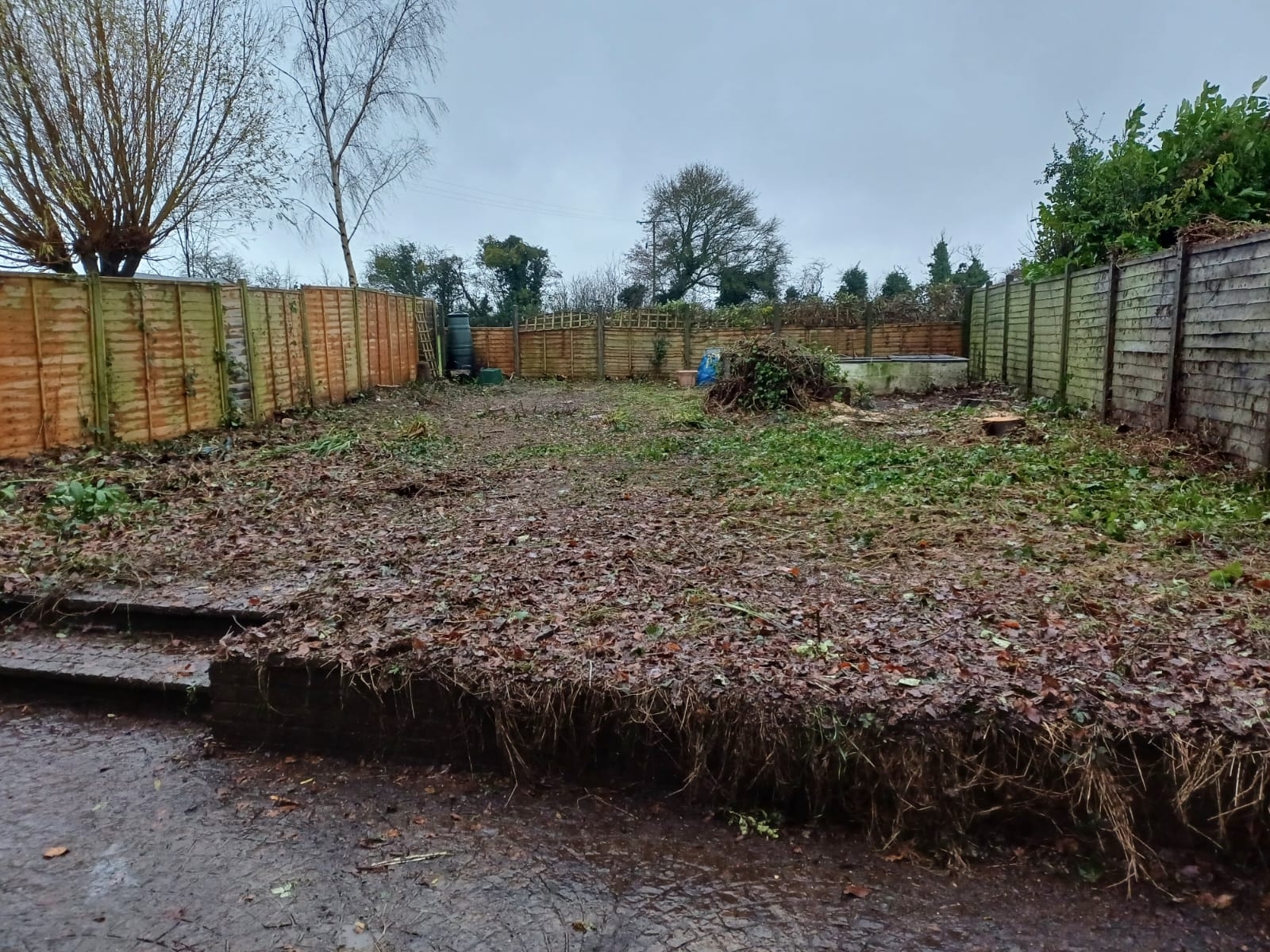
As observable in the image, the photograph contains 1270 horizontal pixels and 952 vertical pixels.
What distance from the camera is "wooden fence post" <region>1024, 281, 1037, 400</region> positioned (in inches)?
403

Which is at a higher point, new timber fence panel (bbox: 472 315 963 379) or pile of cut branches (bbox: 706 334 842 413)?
new timber fence panel (bbox: 472 315 963 379)

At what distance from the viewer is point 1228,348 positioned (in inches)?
215

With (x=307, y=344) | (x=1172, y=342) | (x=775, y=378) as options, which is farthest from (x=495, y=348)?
(x=1172, y=342)

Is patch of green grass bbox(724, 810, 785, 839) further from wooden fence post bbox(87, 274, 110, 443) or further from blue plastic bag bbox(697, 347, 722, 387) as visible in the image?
blue plastic bag bbox(697, 347, 722, 387)

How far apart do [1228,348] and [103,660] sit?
7.20 m

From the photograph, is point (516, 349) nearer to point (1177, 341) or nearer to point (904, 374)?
point (904, 374)

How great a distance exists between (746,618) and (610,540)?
4.56 feet

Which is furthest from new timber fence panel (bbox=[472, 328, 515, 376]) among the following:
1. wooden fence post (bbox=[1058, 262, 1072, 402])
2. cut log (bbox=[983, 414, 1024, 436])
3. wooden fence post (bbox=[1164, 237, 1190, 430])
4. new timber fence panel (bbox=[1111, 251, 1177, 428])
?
wooden fence post (bbox=[1164, 237, 1190, 430])

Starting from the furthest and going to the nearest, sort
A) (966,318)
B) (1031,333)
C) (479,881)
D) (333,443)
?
1. (966,318)
2. (1031,333)
3. (333,443)
4. (479,881)

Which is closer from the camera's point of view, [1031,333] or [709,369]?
[1031,333]

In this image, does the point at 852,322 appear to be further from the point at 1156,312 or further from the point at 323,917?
the point at 323,917

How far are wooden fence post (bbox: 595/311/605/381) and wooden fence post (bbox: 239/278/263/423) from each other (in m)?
9.40

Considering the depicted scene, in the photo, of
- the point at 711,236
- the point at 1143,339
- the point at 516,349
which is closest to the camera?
the point at 1143,339

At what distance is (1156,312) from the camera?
6598 millimetres
